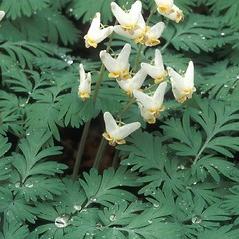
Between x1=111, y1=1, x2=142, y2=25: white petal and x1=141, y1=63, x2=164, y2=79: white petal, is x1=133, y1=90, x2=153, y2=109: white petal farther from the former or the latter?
x1=111, y1=1, x2=142, y2=25: white petal

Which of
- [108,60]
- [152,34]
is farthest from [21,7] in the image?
[152,34]

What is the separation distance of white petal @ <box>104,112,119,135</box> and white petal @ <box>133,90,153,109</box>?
0.62 feet

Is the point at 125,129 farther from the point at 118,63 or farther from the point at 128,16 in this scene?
the point at 128,16

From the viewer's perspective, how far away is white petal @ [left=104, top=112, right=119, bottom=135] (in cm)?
313

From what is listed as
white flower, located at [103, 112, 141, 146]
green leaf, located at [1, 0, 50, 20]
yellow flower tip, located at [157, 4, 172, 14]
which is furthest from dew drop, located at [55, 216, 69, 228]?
green leaf, located at [1, 0, 50, 20]

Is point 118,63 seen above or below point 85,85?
above

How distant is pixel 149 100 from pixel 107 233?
780 mm

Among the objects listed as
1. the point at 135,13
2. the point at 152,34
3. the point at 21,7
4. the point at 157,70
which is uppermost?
the point at 135,13

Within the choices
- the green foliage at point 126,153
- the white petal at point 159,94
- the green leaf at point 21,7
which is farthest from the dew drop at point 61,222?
the green leaf at point 21,7

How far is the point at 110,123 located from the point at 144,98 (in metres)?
0.25

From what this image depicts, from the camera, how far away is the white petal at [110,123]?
10.3ft

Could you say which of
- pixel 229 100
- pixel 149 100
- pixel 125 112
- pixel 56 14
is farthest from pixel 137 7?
pixel 56 14

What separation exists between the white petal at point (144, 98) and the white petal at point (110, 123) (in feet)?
0.62

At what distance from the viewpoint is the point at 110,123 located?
3.14 m
